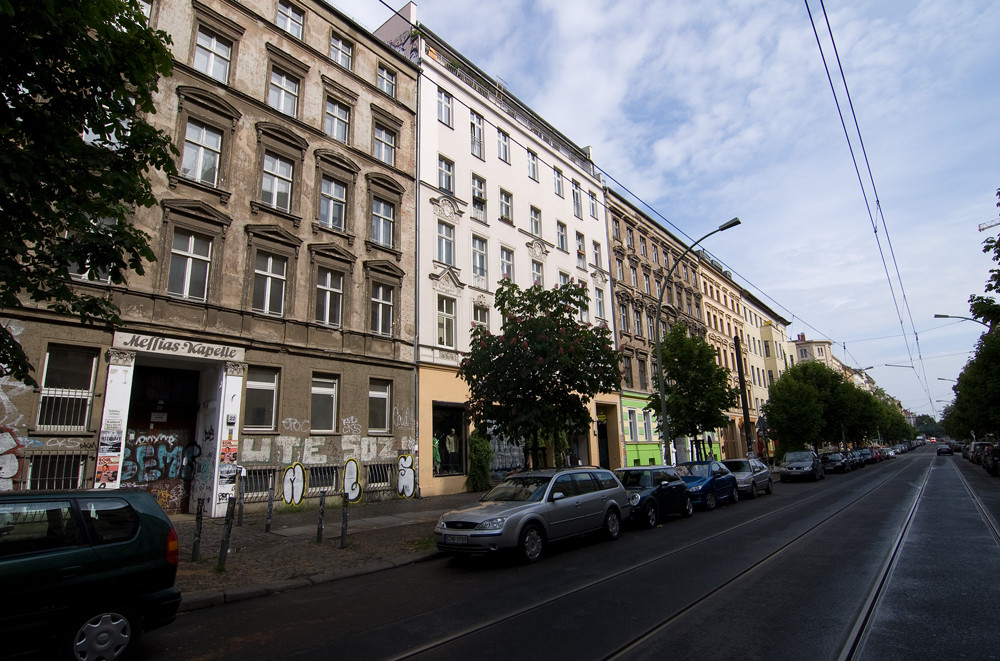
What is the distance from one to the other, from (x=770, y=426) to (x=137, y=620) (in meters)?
43.6

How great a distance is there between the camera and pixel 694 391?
984 inches

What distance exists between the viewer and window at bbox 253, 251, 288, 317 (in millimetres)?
15664

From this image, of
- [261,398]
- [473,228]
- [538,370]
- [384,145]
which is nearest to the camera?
[538,370]

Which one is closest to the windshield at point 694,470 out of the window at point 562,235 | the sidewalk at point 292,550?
the sidewalk at point 292,550

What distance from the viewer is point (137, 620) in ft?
16.3

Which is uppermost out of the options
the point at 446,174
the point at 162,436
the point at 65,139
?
the point at 446,174

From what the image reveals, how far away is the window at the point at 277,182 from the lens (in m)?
16.5

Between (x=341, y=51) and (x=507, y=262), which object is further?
(x=507, y=262)

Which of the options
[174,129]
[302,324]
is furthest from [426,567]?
[174,129]

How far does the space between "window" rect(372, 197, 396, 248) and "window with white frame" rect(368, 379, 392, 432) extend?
5019 mm

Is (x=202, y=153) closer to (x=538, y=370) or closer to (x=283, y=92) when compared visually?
(x=283, y=92)

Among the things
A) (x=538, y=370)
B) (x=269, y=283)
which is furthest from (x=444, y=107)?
(x=538, y=370)

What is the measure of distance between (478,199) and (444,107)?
4.21 meters

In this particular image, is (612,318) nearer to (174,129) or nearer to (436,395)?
(436,395)
